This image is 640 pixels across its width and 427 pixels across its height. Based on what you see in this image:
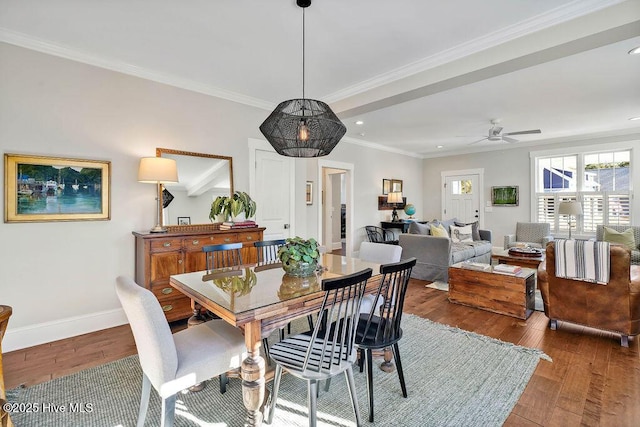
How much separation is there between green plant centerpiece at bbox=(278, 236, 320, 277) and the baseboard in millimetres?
2268

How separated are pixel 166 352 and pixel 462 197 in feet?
26.5

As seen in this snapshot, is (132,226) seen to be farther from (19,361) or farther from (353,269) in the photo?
(353,269)

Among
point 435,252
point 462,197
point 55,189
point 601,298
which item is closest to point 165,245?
point 55,189

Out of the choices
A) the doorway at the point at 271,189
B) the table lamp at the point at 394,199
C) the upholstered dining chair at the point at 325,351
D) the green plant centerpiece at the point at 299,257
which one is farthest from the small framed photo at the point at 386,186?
the upholstered dining chair at the point at 325,351

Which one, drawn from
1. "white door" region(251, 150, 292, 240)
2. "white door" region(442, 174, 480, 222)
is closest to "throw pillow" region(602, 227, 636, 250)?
"white door" region(442, 174, 480, 222)

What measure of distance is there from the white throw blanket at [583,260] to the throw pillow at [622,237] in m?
3.16

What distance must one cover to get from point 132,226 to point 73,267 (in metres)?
0.61

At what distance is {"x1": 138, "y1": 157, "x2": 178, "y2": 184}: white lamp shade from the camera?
3.02m

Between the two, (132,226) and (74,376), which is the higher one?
(132,226)

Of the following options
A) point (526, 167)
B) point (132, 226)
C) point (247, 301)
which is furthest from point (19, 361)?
point (526, 167)

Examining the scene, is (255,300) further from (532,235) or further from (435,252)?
(532,235)

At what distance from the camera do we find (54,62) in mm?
2793

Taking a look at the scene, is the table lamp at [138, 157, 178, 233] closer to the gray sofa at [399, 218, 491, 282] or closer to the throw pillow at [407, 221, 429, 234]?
the gray sofa at [399, 218, 491, 282]

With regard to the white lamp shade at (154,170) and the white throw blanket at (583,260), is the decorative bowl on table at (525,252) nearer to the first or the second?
the white throw blanket at (583,260)
